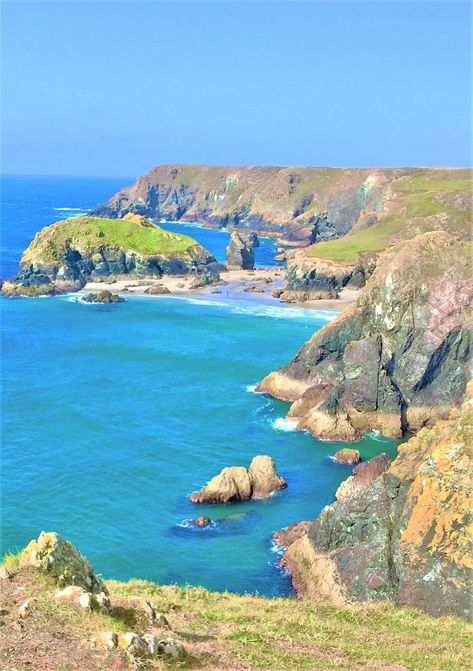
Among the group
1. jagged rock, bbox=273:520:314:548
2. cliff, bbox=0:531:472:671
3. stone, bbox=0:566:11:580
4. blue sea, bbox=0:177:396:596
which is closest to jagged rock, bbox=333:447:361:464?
blue sea, bbox=0:177:396:596

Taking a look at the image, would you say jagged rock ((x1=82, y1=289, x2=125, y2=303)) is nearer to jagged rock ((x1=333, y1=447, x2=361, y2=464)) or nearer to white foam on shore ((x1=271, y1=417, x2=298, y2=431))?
white foam on shore ((x1=271, y1=417, x2=298, y2=431))

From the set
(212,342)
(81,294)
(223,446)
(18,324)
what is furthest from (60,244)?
(223,446)

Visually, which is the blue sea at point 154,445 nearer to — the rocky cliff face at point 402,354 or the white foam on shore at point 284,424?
the white foam on shore at point 284,424

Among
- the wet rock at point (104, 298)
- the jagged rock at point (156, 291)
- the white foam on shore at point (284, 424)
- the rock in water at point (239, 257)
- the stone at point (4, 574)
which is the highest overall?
the rock in water at point (239, 257)

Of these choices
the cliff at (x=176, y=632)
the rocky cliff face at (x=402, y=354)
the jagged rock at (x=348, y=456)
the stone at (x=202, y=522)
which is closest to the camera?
the cliff at (x=176, y=632)

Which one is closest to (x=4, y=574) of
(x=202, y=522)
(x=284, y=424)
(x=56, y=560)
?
(x=56, y=560)

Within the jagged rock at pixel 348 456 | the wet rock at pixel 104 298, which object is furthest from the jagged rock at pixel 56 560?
the wet rock at pixel 104 298
